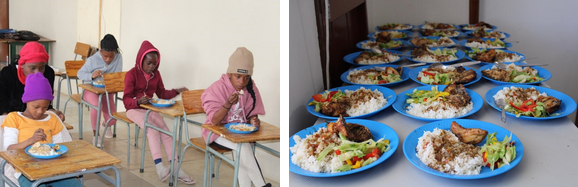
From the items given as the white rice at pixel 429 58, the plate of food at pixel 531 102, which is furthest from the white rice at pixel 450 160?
the white rice at pixel 429 58

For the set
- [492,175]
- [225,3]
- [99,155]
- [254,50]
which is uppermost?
[225,3]

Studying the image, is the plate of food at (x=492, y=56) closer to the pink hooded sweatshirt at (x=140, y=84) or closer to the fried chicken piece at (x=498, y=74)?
the fried chicken piece at (x=498, y=74)

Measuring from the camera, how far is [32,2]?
8.45 m

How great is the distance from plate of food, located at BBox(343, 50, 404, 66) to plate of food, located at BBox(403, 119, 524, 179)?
53.7 inches

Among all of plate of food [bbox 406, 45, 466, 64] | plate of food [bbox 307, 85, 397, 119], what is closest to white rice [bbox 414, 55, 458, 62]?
plate of food [bbox 406, 45, 466, 64]

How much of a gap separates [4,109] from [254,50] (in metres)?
1.99

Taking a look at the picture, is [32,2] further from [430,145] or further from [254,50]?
[430,145]

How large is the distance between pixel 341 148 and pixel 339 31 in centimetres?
193

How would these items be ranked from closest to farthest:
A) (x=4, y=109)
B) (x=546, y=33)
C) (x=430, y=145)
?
(x=430, y=145), (x=4, y=109), (x=546, y=33)

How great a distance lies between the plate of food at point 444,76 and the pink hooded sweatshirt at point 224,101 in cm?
110

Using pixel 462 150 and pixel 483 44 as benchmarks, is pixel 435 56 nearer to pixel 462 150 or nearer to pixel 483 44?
pixel 483 44

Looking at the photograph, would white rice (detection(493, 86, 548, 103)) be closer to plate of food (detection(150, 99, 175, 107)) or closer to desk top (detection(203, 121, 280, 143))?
desk top (detection(203, 121, 280, 143))

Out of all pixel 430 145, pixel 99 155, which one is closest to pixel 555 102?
pixel 430 145

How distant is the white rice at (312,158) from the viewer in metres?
1.42
